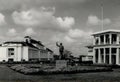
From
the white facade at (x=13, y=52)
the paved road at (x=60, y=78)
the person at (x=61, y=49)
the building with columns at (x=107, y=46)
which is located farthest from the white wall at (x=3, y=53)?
the paved road at (x=60, y=78)

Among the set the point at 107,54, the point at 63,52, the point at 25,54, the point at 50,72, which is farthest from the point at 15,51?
the point at 50,72

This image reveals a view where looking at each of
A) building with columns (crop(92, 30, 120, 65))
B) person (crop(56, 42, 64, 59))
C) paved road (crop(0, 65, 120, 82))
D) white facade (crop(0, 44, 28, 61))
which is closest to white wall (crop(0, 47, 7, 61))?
white facade (crop(0, 44, 28, 61))

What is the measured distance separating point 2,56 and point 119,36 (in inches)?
2121

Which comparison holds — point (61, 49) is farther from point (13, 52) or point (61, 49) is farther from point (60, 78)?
point (13, 52)

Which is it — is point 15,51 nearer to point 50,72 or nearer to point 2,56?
point 2,56

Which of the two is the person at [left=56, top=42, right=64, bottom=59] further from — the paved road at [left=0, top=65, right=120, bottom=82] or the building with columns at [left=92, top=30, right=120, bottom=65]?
the building with columns at [left=92, top=30, right=120, bottom=65]

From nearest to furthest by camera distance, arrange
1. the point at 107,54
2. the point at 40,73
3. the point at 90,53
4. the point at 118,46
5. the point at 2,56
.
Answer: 1. the point at 40,73
2. the point at 118,46
3. the point at 107,54
4. the point at 2,56
5. the point at 90,53

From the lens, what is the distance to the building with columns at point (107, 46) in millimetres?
83688

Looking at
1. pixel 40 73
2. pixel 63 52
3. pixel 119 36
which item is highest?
pixel 119 36

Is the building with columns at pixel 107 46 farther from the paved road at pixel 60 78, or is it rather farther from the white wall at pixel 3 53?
the paved road at pixel 60 78

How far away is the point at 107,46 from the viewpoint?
277ft

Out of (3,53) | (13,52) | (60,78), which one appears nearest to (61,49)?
(60,78)

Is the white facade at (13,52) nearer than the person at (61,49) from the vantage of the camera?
No

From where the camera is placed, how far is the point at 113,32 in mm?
84688
